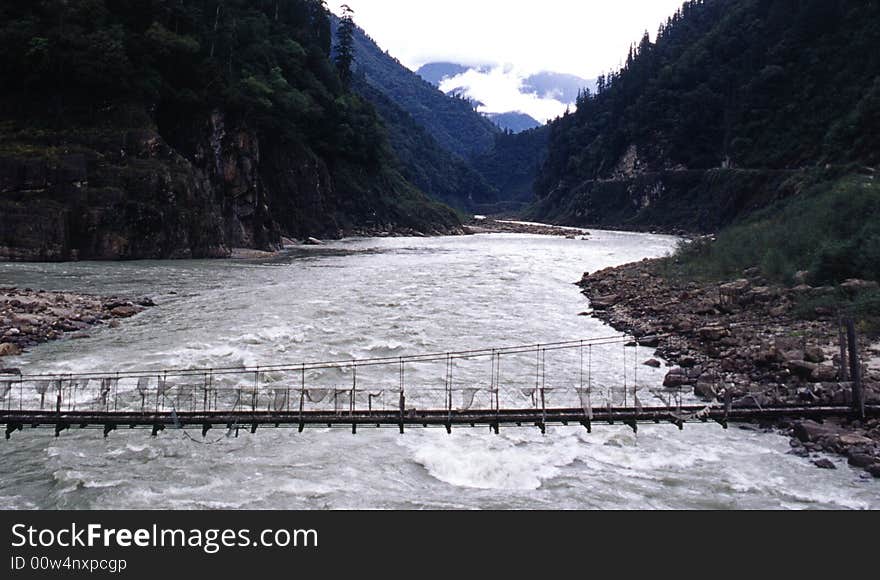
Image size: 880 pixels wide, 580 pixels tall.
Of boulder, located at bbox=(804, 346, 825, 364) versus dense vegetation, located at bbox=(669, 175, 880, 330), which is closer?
boulder, located at bbox=(804, 346, 825, 364)

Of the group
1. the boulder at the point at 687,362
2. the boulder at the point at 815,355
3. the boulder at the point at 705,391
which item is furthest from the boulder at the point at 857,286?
the boulder at the point at 705,391

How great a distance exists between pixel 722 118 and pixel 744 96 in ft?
41.1

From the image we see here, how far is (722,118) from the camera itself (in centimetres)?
9650

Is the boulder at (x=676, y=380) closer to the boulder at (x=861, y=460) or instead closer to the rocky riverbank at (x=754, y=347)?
the rocky riverbank at (x=754, y=347)

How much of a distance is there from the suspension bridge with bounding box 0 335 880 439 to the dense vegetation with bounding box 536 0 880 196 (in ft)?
125

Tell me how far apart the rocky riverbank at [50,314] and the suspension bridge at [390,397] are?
4.35 meters

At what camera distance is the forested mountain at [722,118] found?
2418 inches

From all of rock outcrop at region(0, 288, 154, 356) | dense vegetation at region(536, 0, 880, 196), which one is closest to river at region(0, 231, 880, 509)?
rock outcrop at region(0, 288, 154, 356)

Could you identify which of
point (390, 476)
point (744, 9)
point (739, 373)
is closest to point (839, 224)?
point (739, 373)

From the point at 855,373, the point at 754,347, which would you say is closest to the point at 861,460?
the point at 855,373

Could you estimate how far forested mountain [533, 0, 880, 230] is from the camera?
61406 mm

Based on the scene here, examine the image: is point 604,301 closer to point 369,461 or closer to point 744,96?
point 369,461

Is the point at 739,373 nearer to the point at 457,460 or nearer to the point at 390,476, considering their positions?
the point at 457,460

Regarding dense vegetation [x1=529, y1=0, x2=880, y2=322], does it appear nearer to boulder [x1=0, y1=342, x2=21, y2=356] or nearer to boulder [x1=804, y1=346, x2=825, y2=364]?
boulder [x1=804, y1=346, x2=825, y2=364]
